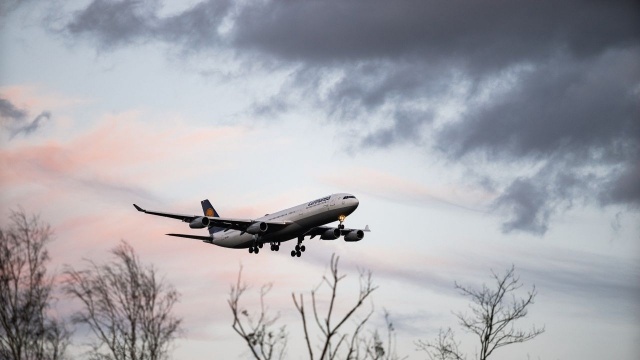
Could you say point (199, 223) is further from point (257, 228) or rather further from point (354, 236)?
point (354, 236)

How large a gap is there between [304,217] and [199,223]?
10.5m

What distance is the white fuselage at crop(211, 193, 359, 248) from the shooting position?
271ft

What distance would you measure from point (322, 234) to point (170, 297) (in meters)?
59.9

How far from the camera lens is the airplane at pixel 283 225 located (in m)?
83.2

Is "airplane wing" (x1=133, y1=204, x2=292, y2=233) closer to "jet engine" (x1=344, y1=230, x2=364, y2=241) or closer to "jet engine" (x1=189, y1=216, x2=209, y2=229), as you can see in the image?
"jet engine" (x1=189, y1=216, x2=209, y2=229)

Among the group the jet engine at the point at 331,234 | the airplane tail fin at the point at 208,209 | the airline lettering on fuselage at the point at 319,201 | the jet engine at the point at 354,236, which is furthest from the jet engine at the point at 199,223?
the airplane tail fin at the point at 208,209

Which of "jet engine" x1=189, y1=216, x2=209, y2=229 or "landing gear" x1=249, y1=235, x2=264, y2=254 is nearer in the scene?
"jet engine" x1=189, y1=216, x2=209, y2=229

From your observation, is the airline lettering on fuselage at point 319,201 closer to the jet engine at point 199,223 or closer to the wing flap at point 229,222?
the wing flap at point 229,222

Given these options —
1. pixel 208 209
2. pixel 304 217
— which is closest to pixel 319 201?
pixel 304 217

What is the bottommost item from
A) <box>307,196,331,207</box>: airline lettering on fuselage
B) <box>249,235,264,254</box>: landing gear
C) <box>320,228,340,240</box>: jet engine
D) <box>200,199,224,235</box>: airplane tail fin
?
<box>249,235,264,254</box>: landing gear

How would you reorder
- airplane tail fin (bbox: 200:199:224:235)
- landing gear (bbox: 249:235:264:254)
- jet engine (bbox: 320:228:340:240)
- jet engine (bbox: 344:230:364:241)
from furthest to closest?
1. airplane tail fin (bbox: 200:199:224:235)
2. jet engine (bbox: 344:230:364:241)
3. jet engine (bbox: 320:228:340:240)
4. landing gear (bbox: 249:235:264:254)

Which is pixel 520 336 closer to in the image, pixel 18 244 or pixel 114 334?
pixel 114 334

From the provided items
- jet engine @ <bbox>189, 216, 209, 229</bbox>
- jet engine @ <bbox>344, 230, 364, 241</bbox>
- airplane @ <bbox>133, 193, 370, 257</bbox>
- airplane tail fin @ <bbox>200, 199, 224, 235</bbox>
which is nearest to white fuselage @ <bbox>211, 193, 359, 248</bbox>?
airplane @ <bbox>133, 193, 370, 257</bbox>

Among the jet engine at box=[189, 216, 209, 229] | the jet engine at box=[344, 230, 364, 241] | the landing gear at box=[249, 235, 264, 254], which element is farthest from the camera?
the jet engine at box=[344, 230, 364, 241]
